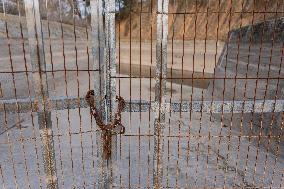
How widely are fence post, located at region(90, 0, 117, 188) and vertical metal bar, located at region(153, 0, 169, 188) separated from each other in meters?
0.54

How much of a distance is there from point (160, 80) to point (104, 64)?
2.36ft

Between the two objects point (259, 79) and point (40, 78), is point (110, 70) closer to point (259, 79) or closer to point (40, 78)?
point (40, 78)

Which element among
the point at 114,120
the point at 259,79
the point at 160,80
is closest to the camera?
the point at 160,80

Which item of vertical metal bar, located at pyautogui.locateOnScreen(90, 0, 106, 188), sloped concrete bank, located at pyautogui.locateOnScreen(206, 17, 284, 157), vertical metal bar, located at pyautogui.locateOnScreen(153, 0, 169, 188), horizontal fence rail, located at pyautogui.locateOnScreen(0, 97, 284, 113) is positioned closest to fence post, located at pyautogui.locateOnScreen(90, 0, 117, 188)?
vertical metal bar, located at pyautogui.locateOnScreen(90, 0, 106, 188)

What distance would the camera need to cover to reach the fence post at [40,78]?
354 cm

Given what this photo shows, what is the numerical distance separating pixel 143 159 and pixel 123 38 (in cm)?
2223

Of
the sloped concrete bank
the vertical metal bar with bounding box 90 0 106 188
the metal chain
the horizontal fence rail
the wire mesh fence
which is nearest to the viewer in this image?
the vertical metal bar with bounding box 90 0 106 188

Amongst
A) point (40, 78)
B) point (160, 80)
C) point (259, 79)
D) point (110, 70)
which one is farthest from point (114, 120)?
point (259, 79)

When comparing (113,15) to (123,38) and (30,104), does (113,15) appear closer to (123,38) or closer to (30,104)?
(30,104)

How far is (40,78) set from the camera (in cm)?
380

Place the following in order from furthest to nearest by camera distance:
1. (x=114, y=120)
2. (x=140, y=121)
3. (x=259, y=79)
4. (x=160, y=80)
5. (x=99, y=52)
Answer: (x=259, y=79), (x=140, y=121), (x=114, y=120), (x=160, y=80), (x=99, y=52)

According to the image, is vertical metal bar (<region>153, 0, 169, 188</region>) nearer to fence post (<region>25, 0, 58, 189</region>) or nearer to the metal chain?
the metal chain

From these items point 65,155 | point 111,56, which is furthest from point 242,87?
point 111,56

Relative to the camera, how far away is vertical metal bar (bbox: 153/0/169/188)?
3.62 m
